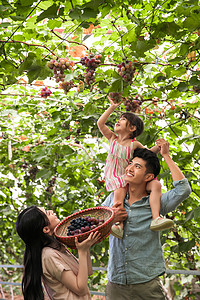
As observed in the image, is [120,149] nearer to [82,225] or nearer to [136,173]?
[136,173]

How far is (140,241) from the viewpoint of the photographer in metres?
1.74

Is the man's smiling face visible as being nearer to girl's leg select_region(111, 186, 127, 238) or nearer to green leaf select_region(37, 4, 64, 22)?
girl's leg select_region(111, 186, 127, 238)

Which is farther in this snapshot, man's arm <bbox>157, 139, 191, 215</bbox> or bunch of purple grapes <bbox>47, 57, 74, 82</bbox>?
bunch of purple grapes <bbox>47, 57, 74, 82</bbox>

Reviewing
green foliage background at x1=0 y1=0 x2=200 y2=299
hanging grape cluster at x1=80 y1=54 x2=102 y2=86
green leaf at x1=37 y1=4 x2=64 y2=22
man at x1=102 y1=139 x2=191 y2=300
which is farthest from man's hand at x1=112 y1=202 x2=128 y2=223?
green leaf at x1=37 y1=4 x2=64 y2=22

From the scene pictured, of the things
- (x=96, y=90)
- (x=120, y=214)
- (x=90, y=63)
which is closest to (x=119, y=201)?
(x=120, y=214)

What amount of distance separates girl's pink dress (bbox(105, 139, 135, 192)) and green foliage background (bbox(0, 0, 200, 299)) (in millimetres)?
347

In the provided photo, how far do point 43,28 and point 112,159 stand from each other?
34.6 inches

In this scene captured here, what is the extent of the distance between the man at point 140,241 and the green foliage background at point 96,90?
44 centimetres

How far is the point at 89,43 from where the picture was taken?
288cm

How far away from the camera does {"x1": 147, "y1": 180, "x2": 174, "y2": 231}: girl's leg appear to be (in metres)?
1.65

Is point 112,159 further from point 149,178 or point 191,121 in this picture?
point 191,121

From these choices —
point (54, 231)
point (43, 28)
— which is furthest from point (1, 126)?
point (54, 231)

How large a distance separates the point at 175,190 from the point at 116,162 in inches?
17.8

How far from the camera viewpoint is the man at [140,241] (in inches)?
66.0
